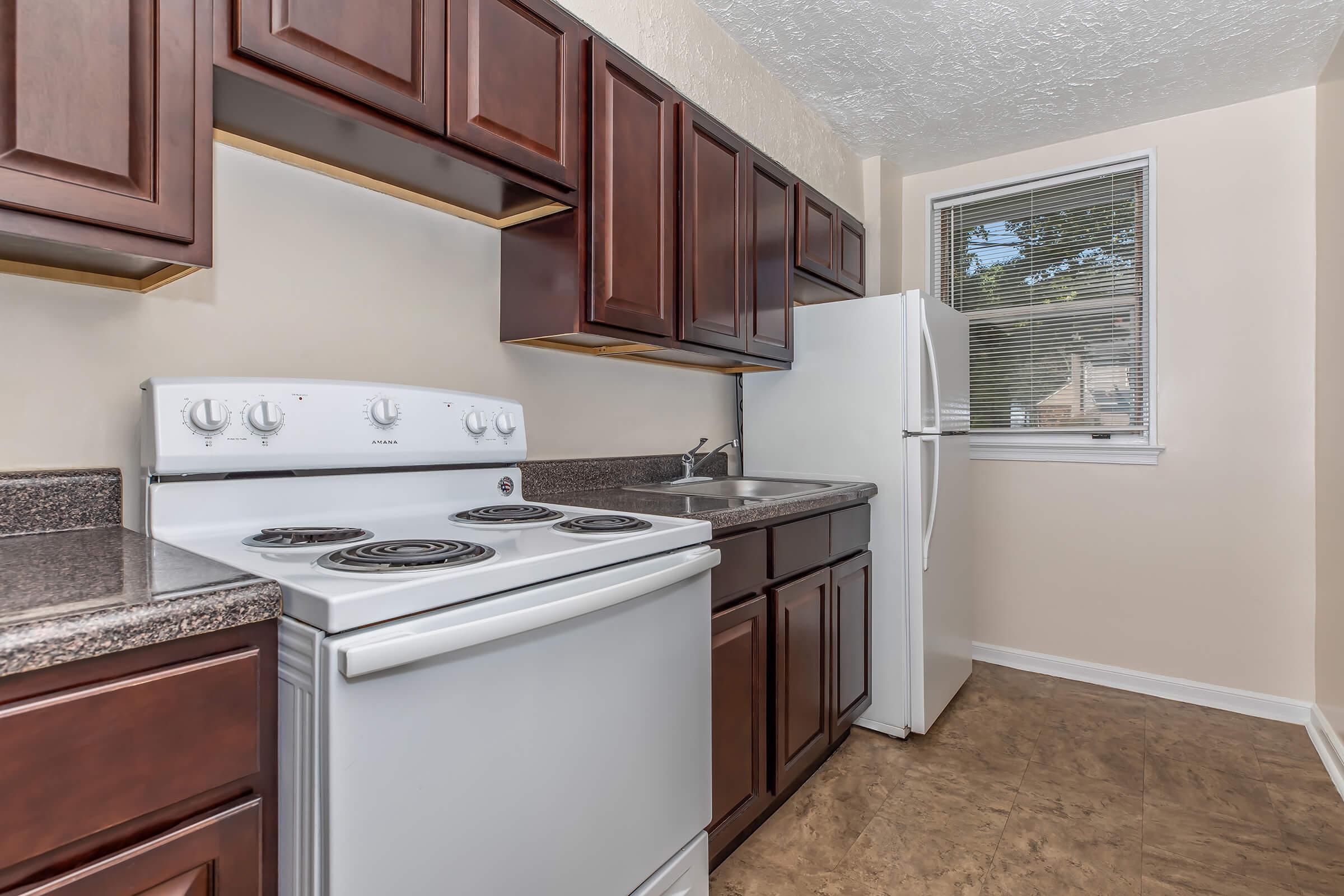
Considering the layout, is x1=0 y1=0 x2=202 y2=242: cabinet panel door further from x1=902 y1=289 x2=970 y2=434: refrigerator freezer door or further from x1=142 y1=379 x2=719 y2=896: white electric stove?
x1=902 y1=289 x2=970 y2=434: refrigerator freezer door

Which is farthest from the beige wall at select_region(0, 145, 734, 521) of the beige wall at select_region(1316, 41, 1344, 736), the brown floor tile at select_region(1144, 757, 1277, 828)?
the beige wall at select_region(1316, 41, 1344, 736)

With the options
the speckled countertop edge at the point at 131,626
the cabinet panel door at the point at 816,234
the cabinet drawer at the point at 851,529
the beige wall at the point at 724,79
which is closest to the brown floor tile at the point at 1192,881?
the cabinet drawer at the point at 851,529

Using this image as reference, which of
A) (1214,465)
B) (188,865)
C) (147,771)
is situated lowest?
(188,865)

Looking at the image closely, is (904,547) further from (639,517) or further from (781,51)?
(781,51)

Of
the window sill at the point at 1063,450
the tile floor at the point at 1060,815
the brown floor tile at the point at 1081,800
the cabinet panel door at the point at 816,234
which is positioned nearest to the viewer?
the tile floor at the point at 1060,815

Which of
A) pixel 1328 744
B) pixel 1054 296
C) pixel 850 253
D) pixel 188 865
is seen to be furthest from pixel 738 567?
pixel 1054 296

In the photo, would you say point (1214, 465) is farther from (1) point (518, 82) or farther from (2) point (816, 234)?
(1) point (518, 82)

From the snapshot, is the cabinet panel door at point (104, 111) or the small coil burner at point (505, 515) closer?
the cabinet panel door at point (104, 111)

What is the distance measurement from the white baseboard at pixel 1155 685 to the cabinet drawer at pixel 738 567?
207 cm

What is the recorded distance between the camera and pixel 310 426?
1293 mm

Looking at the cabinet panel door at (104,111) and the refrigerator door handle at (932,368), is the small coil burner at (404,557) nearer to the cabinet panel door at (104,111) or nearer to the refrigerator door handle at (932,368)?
the cabinet panel door at (104,111)

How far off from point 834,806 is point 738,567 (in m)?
0.88

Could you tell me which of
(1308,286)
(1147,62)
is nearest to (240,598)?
(1147,62)

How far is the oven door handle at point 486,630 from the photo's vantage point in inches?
30.9
